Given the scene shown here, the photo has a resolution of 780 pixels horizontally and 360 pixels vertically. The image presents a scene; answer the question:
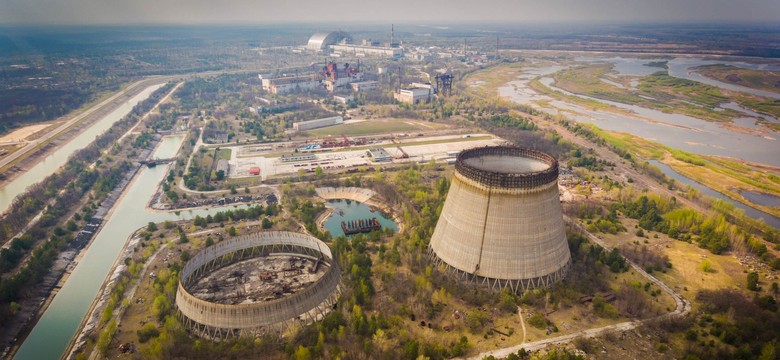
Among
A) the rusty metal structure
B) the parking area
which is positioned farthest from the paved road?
the rusty metal structure

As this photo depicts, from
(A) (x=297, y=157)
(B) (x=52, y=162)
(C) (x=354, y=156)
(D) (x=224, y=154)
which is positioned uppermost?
(B) (x=52, y=162)

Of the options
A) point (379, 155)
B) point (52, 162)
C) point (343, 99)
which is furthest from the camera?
point (343, 99)

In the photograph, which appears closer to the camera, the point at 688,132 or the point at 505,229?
the point at 505,229

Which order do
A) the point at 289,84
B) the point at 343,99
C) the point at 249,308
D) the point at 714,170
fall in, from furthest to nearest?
the point at 289,84 → the point at 343,99 → the point at 714,170 → the point at 249,308

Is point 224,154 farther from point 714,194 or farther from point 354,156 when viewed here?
point 714,194

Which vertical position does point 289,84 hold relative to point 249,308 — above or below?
above

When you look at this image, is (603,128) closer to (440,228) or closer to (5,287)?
(440,228)

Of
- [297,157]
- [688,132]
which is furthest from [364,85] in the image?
[688,132]

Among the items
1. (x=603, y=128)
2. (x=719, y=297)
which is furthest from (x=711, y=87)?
(x=719, y=297)
